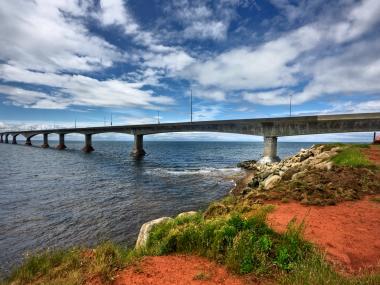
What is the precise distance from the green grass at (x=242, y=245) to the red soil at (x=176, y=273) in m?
0.30

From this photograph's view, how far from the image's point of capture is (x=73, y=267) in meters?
6.22

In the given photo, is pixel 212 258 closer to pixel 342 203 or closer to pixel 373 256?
pixel 373 256

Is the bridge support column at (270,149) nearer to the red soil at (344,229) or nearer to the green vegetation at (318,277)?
the red soil at (344,229)

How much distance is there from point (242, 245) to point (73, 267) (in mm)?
4419

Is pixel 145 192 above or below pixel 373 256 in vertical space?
below

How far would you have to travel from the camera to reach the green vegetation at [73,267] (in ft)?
17.5

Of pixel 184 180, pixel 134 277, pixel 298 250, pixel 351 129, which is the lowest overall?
pixel 184 180

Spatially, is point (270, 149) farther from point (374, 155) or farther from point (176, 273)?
point (176, 273)

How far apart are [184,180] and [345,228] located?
2336 centimetres

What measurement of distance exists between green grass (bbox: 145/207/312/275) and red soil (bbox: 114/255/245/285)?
30 cm

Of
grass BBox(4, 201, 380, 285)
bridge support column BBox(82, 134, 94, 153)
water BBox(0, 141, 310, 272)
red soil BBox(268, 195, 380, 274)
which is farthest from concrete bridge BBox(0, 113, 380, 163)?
bridge support column BBox(82, 134, 94, 153)

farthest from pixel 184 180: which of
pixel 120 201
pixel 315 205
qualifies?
pixel 315 205

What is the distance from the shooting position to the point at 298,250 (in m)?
5.70

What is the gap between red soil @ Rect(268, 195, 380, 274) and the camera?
589 centimetres
